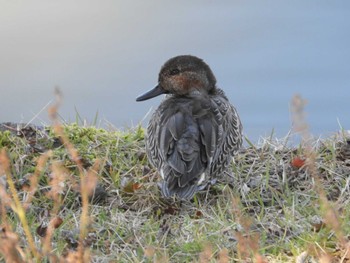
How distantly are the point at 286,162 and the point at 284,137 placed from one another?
0.46 metres

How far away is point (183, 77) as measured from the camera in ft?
23.5

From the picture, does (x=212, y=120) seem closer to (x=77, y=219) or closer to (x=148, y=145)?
(x=148, y=145)

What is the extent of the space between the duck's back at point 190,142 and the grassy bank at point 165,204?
223mm

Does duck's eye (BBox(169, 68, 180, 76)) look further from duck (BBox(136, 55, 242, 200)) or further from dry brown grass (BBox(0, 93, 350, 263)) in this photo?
dry brown grass (BBox(0, 93, 350, 263))

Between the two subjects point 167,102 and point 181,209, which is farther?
point 167,102

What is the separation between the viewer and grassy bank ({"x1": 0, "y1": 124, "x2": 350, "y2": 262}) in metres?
4.97

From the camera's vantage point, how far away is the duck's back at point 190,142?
611 centimetres

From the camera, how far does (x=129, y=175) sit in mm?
6906

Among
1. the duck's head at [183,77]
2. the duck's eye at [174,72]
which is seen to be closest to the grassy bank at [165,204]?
the duck's head at [183,77]

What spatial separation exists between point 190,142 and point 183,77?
3.84 ft

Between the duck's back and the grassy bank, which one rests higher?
the duck's back

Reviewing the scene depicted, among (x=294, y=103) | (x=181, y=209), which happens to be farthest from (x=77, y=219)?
(x=294, y=103)

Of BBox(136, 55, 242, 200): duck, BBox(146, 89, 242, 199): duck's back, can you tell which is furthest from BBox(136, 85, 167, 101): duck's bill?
BBox(146, 89, 242, 199): duck's back

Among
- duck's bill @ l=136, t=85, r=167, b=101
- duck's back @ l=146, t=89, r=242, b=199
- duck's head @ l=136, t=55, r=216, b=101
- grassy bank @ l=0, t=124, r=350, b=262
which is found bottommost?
grassy bank @ l=0, t=124, r=350, b=262
